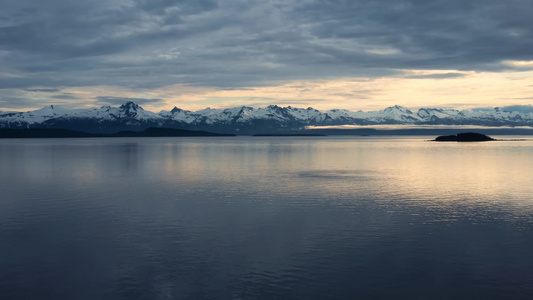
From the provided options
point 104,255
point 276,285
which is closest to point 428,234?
point 276,285

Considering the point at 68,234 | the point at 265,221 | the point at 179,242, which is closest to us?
the point at 179,242

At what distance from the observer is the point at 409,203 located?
4134cm

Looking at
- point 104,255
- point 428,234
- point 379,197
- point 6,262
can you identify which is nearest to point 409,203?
point 379,197

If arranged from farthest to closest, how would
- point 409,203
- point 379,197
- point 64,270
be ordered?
point 379,197, point 409,203, point 64,270

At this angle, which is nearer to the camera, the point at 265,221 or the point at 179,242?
the point at 179,242

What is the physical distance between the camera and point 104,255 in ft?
82.0

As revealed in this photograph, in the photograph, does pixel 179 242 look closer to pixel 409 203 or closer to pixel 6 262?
pixel 6 262

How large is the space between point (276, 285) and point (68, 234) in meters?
16.4

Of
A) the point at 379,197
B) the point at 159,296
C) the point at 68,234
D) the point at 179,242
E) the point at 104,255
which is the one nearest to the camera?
the point at 159,296

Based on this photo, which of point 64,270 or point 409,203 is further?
point 409,203

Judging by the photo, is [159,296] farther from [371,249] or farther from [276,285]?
[371,249]

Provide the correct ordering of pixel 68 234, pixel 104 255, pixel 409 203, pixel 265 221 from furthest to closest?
pixel 409 203
pixel 265 221
pixel 68 234
pixel 104 255

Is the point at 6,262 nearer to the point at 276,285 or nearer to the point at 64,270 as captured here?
the point at 64,270

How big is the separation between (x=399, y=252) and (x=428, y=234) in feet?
16.9
